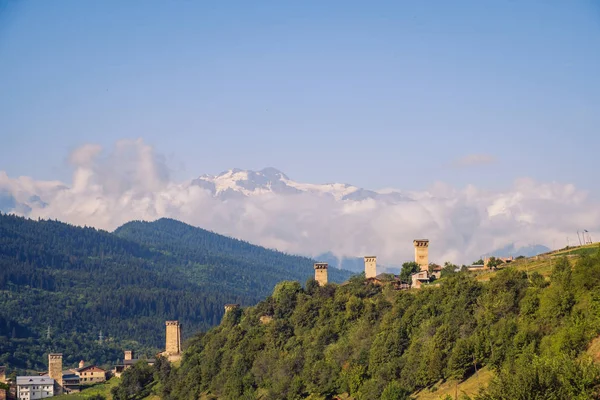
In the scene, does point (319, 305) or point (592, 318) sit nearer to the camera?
point (592, 318)

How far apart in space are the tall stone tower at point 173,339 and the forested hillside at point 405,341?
1369cm

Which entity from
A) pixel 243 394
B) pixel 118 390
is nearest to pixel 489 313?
pixel 243 394

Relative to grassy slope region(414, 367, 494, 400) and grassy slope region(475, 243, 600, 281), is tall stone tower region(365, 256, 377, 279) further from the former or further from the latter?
grassy slope region(414, 367, 494, 400)

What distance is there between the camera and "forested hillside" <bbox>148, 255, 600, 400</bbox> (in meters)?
68.2

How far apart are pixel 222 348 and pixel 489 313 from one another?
4271 centimetres

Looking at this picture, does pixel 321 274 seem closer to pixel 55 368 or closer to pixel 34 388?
pixel 34 388

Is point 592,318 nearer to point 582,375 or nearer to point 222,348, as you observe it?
point 582,375

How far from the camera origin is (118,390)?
411ft

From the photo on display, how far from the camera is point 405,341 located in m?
90.2

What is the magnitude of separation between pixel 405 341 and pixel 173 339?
5699 cm

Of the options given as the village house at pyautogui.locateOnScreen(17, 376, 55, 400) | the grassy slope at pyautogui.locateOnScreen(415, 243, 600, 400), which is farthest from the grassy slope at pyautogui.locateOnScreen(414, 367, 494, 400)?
the village house at pyautogui.locateOnScreen(17, 376, 55, 400)

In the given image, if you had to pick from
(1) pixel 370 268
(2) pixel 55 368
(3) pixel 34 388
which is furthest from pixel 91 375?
(1) pixel 370 268

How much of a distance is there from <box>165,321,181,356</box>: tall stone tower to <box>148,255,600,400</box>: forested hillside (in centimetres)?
1369

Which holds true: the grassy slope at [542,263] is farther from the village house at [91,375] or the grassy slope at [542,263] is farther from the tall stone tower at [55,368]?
the tall stone tower at [55,368]
